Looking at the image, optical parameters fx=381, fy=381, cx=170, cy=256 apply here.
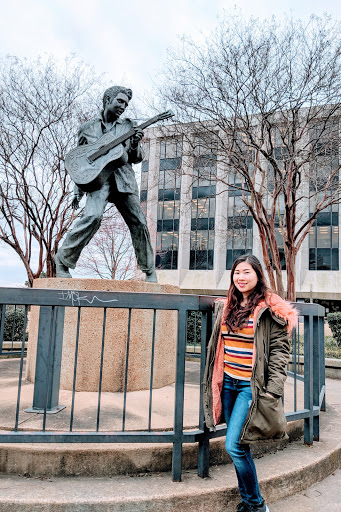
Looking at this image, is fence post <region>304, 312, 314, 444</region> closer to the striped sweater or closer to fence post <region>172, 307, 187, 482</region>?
the striped sweater

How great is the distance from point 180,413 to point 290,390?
281cm

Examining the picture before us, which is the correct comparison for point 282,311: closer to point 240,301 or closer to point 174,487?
point 240,301

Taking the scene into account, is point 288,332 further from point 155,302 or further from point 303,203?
point 303,203

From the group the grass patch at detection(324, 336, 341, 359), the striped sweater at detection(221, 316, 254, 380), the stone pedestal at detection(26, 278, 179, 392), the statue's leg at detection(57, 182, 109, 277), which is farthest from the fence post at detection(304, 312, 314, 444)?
the grass patch at detection(324, 336, 341, 359)

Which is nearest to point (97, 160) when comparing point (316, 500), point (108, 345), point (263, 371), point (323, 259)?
point (108, 345)

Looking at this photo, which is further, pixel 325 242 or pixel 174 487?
pixel 325 242

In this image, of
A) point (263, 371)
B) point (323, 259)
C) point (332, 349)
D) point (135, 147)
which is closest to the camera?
point (263, 371)

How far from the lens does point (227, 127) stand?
1215 centimetres

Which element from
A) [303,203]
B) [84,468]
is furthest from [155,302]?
[303,203]

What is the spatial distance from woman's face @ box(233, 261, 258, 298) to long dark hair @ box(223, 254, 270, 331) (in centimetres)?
3

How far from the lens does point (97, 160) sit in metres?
4.88

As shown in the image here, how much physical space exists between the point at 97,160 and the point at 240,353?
3.35 metres

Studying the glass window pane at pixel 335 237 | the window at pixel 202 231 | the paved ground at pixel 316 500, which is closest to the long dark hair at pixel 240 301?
the paved ground at pixel 316 500

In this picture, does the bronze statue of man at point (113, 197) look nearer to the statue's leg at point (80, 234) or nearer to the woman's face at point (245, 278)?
the statue's leg at point (80, 234)
